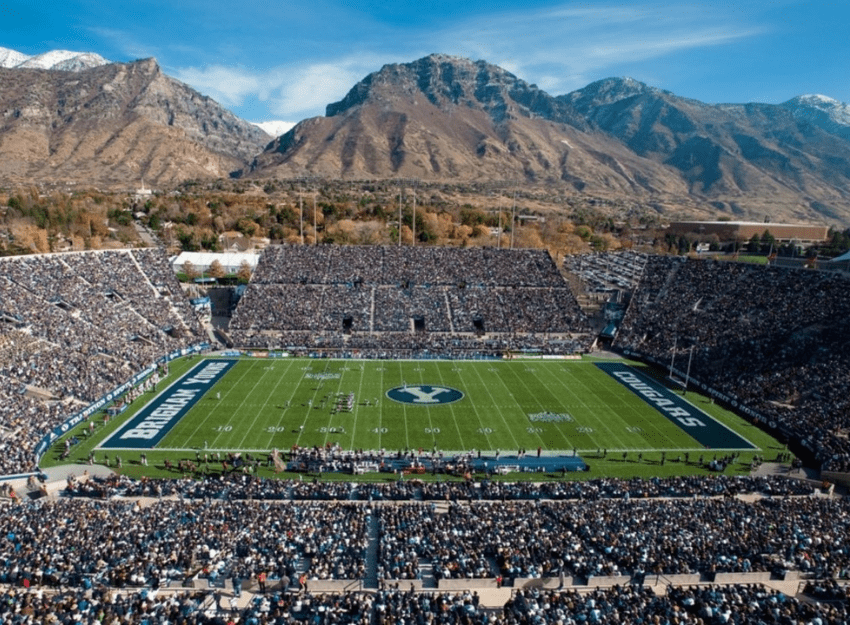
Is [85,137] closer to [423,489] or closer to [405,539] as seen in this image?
[423,489]

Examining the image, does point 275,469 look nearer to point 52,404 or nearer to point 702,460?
point 52,404

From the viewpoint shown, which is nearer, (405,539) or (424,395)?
(405,539)

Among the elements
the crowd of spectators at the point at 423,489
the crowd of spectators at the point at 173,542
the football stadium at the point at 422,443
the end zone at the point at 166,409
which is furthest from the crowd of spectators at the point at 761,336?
the end zone at the point at 166,409

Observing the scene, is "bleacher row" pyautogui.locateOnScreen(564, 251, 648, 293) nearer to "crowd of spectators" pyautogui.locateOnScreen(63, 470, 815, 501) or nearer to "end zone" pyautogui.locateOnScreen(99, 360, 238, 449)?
"crowd of spectators" pyautogui.locateOnScreen(63, 470, 815, 501)

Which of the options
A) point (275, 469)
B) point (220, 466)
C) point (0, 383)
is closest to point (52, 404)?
point (0, 383)

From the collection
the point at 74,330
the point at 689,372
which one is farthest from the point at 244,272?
the point at 689,372
